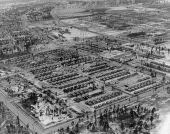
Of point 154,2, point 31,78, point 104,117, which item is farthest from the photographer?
point 154,2

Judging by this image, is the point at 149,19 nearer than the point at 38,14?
Yes

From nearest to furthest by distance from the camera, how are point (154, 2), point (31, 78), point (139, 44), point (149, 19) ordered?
point (31, 78), point (139, 44), point (149, 19), point (154, 2)

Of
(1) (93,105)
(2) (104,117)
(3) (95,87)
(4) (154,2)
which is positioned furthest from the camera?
(4) (154,2)

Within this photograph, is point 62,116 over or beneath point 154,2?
beneath

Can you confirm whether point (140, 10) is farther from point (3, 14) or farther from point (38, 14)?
point (3, 14)

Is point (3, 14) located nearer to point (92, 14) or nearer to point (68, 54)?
point (92, 14)

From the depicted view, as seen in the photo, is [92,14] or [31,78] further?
[92,14]

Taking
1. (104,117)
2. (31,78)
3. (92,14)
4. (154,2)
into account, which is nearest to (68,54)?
(31,78)

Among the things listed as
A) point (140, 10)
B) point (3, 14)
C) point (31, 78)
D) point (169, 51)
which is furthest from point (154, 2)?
point (31, 78)

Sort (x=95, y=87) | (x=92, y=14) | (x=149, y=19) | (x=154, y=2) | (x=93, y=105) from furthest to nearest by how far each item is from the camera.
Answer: (x=154, y=2) → (x=92, y=14) → (x=149, y=19) → (x=95, y=87) → (x=93, y=105)
